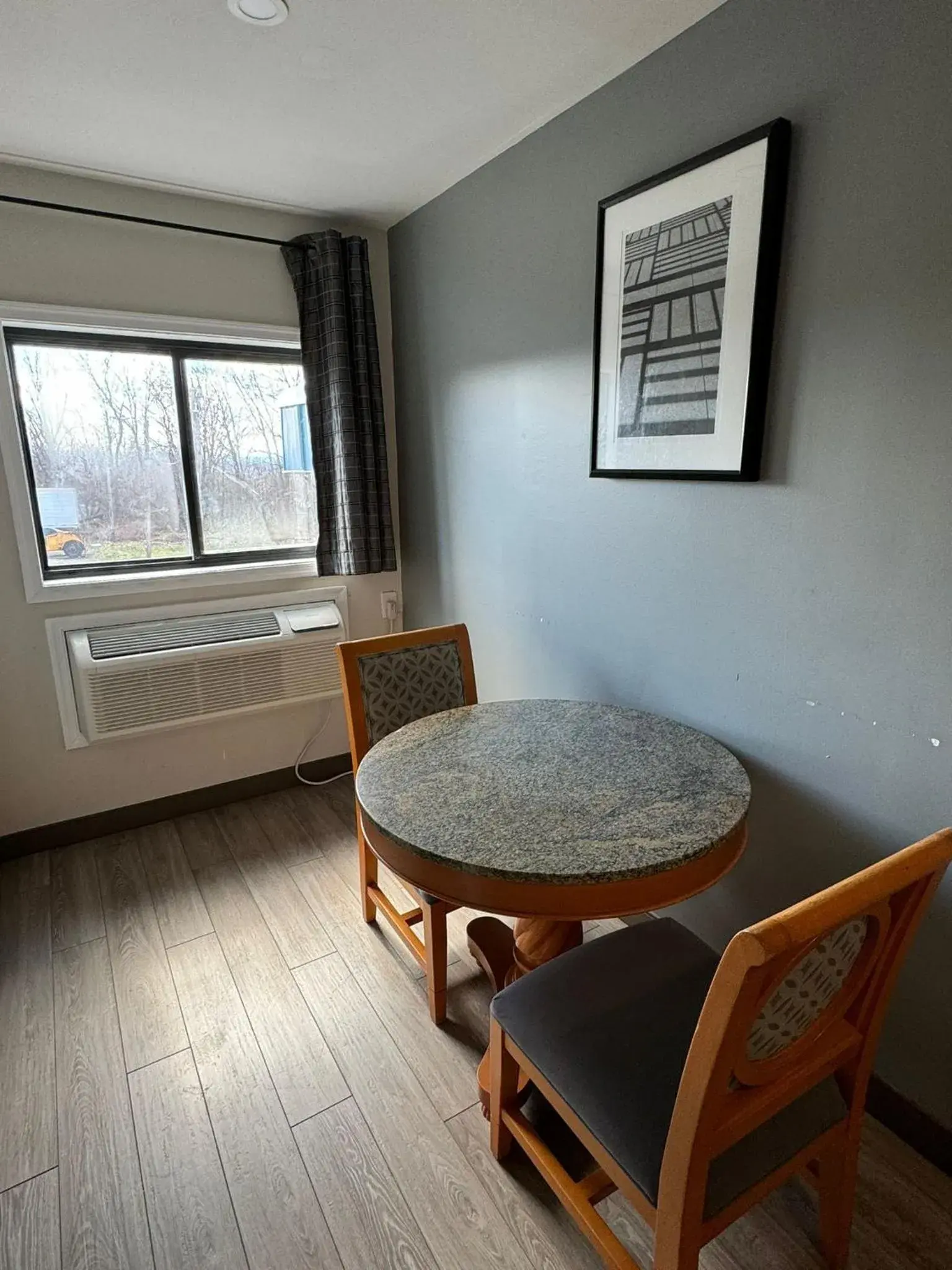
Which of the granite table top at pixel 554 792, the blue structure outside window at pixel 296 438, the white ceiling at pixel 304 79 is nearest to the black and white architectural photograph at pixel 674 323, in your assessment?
the white ceiling at pixel 304 79

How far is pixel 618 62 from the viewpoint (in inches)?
Result: 62.5

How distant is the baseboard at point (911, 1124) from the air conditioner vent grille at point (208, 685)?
1.96 meters

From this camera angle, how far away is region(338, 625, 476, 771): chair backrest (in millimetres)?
1878

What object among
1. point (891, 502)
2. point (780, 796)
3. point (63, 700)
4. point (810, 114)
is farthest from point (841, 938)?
point (63, 700)

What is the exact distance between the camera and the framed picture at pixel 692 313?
1.37 m

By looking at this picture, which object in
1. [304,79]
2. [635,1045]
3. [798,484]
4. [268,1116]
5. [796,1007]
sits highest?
[304,79]

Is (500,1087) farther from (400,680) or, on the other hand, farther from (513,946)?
(400,680)

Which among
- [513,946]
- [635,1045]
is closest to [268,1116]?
[513,946]

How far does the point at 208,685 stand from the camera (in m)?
2.55

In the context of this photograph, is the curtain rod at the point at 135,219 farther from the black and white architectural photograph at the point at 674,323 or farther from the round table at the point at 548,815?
the round table at the point at 548,815

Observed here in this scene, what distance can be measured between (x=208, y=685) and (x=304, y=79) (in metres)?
1.94

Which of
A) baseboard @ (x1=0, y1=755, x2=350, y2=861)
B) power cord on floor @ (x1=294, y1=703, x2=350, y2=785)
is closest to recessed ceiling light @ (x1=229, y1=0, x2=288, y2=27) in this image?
power cord on floor @ (x1=294, y1=703, x2=350, y2=785)

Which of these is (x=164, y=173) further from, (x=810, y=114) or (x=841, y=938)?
(x=841, y=938)

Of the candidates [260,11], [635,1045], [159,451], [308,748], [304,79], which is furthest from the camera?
[308,748]
